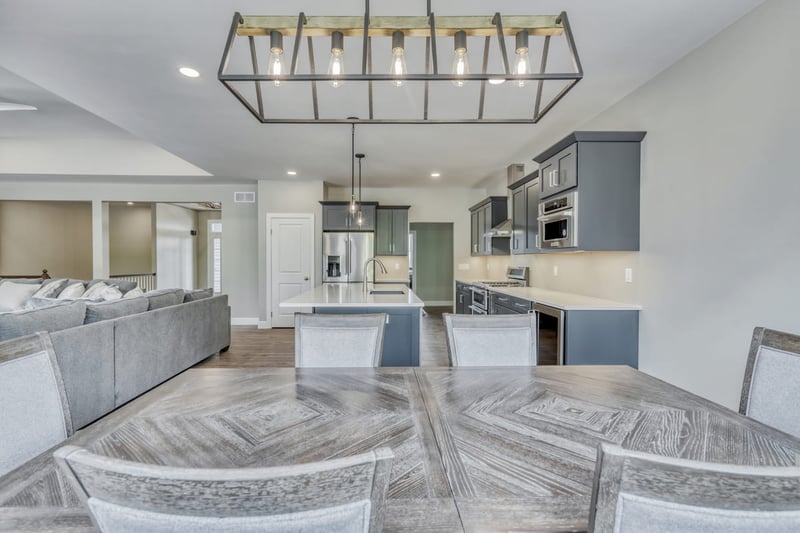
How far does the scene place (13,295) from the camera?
4254 mm

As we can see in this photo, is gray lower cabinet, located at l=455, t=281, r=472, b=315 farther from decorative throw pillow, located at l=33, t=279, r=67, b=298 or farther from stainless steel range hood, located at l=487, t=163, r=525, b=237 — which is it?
decorative throw pillow, located at l=33, t=279, r=67, b=298

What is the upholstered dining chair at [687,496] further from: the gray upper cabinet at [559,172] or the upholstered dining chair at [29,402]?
the gray upper cabinet at [559,172]

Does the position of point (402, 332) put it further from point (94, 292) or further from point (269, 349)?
point (94, 292)

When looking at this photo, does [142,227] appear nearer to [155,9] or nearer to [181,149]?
[181,149]

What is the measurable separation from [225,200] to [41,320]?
4.78 metres

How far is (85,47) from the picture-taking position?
242 cm

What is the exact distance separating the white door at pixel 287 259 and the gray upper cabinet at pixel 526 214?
3.57m

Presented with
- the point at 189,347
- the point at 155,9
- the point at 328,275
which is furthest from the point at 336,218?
the point at 155,9

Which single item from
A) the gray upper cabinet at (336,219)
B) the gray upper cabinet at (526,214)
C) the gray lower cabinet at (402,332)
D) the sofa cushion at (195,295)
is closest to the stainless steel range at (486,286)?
the gray upper cabinet at (526,214)

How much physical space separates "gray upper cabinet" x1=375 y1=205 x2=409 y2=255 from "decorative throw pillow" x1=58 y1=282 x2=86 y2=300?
423 cm

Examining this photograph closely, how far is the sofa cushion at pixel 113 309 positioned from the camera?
2.86 metres

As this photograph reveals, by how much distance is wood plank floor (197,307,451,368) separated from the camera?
4375 mm

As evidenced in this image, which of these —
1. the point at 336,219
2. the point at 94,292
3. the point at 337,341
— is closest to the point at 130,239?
the point at 94,292

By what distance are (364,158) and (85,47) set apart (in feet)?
10.2
